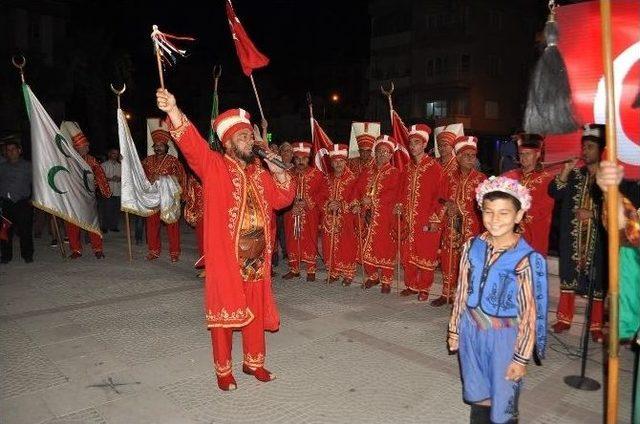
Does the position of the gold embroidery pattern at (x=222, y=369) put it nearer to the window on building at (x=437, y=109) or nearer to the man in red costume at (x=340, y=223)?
the man in red costume at (x=340, y=223)

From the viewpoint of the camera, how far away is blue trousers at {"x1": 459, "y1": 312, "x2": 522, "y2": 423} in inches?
108

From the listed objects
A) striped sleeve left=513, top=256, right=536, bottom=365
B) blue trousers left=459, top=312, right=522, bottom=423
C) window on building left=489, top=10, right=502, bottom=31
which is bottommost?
blue trousers left=459, top=312, right=522, bottom=423

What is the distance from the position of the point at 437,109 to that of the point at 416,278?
1195 inches

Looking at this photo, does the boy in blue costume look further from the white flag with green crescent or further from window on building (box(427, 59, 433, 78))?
window on building (box(427, 59, 433, 78))

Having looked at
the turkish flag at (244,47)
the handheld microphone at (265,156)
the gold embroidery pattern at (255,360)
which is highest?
the turkish flag at (244,47)

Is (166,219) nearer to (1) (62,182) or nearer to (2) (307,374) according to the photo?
(1) (62,182)

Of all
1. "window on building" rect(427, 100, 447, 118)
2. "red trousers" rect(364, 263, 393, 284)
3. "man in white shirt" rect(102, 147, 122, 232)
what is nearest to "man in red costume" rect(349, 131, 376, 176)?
"red trousers" rect(364, 263, 393, 284)

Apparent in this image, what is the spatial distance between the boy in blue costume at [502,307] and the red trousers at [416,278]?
378 centimetres

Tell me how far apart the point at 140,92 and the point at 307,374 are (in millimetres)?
36593

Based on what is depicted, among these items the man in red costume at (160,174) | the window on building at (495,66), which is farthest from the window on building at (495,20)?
the man in red costume at (160,174)

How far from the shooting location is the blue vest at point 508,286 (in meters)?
2.72

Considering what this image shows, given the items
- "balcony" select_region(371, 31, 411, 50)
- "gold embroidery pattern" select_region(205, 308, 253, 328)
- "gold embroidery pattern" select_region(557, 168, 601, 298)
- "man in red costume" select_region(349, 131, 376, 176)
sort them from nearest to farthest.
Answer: "gold embroidery pattern" select_region(205, 308, 253, 328)
"gold embroidery pattern" select_region(557, 168, 601, 298)
"man in red costume" select_region(349, 131, 376, 176)
"balcony" select_region(371, 31, 411, 50)

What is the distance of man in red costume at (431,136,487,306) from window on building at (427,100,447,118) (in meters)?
29.7

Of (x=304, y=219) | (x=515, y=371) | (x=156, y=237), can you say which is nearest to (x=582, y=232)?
(x=515, y=371)
